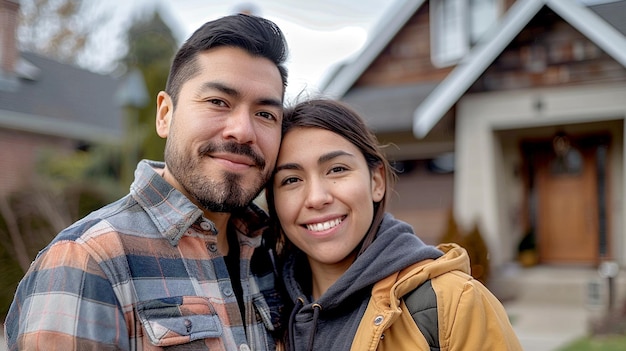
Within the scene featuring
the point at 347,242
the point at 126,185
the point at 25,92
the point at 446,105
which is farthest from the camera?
the point at 25,92

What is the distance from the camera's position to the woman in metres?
1.92

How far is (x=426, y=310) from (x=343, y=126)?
806 millimetres

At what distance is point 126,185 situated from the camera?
42.6 feet

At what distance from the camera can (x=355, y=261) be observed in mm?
2219

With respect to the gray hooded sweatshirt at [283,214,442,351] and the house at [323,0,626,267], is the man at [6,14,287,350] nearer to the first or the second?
the gray hooded sweatshirt at [283,214,442,351]

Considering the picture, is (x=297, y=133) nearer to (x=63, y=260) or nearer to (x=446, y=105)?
(x=63, y=260)

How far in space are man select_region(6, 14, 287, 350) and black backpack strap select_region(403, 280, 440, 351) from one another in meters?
0.55

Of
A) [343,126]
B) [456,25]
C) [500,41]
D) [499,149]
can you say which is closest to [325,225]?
[343,126]

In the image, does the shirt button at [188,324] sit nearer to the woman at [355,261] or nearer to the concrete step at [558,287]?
the woman at [355,261]

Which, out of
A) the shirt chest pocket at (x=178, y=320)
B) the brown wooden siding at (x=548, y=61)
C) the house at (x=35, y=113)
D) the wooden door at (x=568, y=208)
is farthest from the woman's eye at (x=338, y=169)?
the house at (x=35, y=113)

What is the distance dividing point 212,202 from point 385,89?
12.0 m

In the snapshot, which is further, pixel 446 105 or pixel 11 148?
pixel 11 148

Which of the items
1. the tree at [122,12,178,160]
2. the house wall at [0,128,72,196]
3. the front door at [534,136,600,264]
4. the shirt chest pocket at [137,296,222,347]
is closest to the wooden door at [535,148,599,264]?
the front door at [534,136,600,264]

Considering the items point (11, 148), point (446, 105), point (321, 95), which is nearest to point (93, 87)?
point (11, 148)
